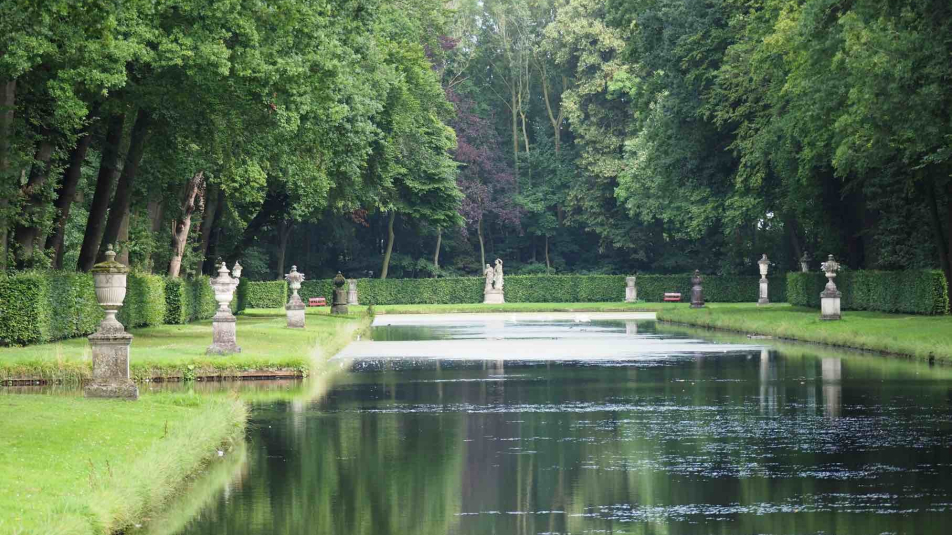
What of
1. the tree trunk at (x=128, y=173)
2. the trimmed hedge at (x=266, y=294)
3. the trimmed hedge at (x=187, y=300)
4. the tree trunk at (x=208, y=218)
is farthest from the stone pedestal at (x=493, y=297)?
the tree trunk at (x=128, y=173)

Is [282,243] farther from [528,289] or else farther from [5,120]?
[5,120]

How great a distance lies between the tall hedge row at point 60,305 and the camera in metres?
30.5

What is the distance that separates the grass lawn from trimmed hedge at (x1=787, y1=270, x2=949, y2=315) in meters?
19.2

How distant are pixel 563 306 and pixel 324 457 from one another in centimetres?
6344

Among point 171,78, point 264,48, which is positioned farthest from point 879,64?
point 171,78

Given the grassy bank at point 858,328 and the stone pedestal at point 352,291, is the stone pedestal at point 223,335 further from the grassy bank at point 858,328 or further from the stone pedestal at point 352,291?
the stone pedestal at point 352,291

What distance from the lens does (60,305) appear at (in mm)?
32969

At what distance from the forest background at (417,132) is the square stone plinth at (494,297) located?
5.87 m

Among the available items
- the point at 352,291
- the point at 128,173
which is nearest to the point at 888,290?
the point at 128,173

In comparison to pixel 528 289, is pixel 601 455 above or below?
below

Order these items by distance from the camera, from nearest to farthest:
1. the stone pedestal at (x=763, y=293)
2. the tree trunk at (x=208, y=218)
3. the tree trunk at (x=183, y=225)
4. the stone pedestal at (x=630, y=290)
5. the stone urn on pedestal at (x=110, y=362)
Result: the stone urn on pedestal at (x=110, y=362) → the tree trunk at (x=183, y=225) → the tree trunk at (x=208, y=218) → the stone pedestal at (x=763, y=293) → the stone pedestal at (x=630, y=290)

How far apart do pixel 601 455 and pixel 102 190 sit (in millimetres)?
24352

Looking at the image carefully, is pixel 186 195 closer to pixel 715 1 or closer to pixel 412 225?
pixel 715 1

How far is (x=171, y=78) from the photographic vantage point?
32625mm
